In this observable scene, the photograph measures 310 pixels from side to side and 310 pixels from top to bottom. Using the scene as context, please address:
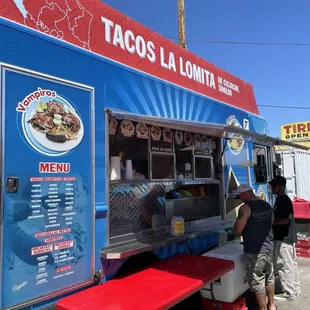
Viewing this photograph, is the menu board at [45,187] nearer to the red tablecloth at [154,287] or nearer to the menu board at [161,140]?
the red tablecloth at [154,287]

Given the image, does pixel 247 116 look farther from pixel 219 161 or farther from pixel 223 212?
pixel 223 212

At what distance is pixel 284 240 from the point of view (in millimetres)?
4746

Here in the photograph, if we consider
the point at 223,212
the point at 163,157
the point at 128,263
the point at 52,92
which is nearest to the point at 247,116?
the point at 223,212

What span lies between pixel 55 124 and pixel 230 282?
103 inches

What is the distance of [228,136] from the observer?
5.16 m

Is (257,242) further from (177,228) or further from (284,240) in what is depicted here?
(284,240)

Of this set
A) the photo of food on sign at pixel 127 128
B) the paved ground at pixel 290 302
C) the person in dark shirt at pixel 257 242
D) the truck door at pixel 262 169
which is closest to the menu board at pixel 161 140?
the photo of food on sign at pixel 127 128

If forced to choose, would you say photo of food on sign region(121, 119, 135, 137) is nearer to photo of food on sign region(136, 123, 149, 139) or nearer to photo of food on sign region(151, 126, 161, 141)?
photo of food on sign region(136, 123, 149, 139)

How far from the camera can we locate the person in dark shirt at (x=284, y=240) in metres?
4.65

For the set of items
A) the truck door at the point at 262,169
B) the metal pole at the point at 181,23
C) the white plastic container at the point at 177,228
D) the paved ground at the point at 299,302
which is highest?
the metal pole at the point at 181,23

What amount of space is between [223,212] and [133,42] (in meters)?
2.84

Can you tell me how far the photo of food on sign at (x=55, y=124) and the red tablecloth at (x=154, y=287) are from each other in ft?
3.88

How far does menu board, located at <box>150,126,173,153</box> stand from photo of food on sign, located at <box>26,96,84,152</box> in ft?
4.17

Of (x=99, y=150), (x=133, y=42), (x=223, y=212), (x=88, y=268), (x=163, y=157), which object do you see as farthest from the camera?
(x=223, y=212)
